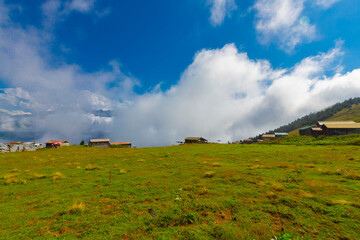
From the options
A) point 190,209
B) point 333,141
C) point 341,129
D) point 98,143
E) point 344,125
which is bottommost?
point 333,141

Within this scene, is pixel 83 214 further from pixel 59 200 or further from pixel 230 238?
pixel 230 238

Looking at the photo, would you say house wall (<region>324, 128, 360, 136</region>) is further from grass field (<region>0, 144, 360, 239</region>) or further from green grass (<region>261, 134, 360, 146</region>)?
grass field (<region>0, 144, 360, 239</region>)

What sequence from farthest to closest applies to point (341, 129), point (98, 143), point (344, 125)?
point (98, 143) < point (344, 125) < point (341, 129)

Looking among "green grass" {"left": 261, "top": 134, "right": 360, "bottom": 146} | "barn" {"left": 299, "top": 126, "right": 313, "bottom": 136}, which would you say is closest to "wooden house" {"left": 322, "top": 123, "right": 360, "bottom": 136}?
"green grass" {"left": 261, "top": 134, "right": 360, "bottom": 146}

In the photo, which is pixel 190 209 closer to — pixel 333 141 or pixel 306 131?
pixel 333 141

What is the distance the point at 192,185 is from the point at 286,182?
7736 millimetres

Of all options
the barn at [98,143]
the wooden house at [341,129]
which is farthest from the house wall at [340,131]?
the barn at [98,143]

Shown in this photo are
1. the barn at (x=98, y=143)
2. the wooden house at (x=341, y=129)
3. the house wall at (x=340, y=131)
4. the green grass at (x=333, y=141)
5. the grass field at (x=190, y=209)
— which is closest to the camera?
the grass field at (x=190, y=209)

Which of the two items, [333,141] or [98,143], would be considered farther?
[98,143]

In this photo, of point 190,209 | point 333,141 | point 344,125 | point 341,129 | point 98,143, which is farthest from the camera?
point 98,143

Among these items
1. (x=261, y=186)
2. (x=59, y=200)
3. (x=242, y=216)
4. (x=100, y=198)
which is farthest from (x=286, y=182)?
(x=59, y=200)

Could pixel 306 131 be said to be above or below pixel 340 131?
above

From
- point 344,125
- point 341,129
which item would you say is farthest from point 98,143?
point 344,125

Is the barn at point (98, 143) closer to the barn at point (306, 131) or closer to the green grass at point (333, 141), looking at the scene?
the green grass at point (333, 141)
